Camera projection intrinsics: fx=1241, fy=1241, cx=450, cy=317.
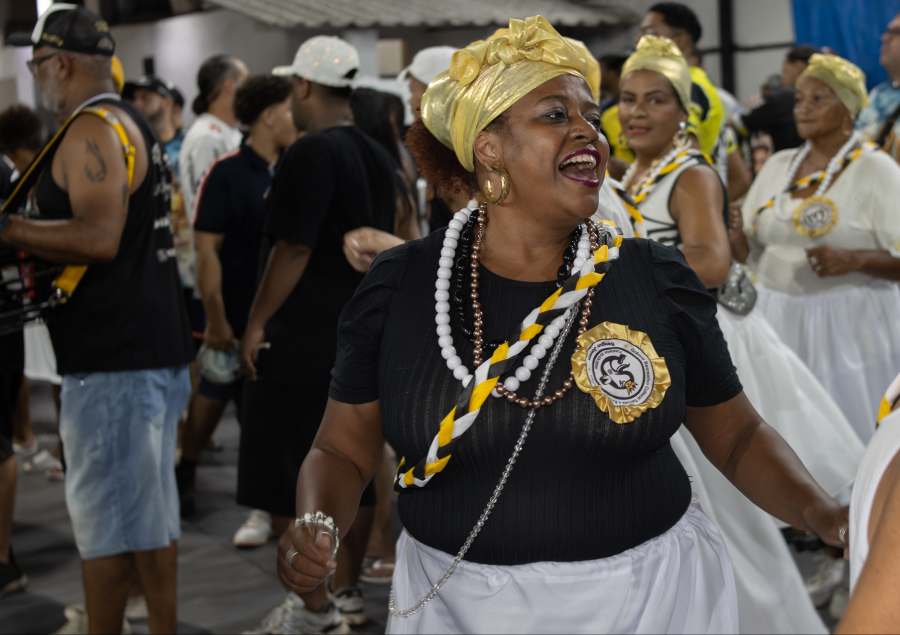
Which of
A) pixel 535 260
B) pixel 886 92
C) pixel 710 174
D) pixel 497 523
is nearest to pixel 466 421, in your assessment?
pixel 497 523

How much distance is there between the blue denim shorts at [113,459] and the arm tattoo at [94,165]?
2.00 feet

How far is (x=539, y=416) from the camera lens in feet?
7.43

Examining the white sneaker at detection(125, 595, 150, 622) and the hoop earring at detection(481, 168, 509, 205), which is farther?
the white sneaker at detection(125, 595, 150, 622)

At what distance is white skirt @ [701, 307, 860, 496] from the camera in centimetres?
448

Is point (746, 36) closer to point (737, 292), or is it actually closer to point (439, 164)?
point (737, 292)

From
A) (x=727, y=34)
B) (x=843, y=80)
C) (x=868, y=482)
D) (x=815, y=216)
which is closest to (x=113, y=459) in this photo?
(x=868, y=482)

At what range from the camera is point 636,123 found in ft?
14.5

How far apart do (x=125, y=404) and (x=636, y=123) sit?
2.02 metres

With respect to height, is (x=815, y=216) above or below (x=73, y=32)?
below

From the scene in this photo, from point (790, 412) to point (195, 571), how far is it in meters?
2.64

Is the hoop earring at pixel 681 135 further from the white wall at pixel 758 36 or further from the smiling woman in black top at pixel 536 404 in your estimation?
the white wall at pixel 758 36

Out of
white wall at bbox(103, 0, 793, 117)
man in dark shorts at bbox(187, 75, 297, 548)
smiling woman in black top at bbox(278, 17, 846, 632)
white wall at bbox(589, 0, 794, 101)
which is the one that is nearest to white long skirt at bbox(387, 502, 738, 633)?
smiling woman in black top at bbox(278, 17, 846, 632)

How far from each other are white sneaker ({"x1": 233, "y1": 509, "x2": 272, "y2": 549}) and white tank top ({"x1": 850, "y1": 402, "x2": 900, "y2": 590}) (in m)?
4.64

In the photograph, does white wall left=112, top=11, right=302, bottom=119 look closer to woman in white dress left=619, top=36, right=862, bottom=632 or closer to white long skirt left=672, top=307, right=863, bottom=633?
woman in white dress left=619, top=36, right=862, bottom=632
